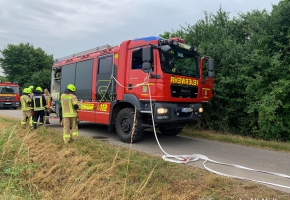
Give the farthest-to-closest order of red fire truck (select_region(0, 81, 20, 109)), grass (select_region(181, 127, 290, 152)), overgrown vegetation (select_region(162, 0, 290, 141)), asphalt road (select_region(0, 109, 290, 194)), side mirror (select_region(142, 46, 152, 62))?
red fire truck (select_region(0, 81, 20, 109)) → overgrown vegetation (select_region(162, 0, 290, 141)) → grass (select_region(181, 127, 290, 152)) → side mirror (select_region(142, 46, 152, 62)) → asphalt road (select_region(0, 109, 290, 194))

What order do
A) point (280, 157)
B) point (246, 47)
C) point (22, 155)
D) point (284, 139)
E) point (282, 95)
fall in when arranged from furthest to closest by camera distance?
point (246, 47) → point (284, 139) → point (282, 95) → point (280, 157) → point (22, 155)

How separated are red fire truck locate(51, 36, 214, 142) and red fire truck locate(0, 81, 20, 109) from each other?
57.7ft

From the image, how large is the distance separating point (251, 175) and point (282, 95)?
3.87 meters

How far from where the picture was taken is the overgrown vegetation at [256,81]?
7.24 metres

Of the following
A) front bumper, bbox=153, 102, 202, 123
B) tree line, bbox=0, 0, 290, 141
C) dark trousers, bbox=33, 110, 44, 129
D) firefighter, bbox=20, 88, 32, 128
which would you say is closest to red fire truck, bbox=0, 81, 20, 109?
firefighter, bbox=20, 88, 32, 128

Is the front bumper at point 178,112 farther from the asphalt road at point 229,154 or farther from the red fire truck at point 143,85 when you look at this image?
the asphalt road at point 229,154

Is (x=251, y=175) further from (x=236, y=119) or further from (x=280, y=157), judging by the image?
(x=236, y=119)

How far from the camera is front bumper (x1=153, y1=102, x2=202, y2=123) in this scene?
19.9 feet

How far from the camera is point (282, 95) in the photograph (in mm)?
7086

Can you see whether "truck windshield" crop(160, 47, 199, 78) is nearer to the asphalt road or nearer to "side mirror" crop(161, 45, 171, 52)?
"side mirror" crop(161, 45, 171, 52)

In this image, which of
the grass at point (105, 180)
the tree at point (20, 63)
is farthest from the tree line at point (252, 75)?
the tree at point (20, 63)

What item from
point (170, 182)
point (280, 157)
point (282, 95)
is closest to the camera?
point (170, 182)

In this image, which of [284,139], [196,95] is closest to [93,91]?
[196,95]

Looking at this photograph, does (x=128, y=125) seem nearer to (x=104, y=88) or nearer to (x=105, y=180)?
(x=104, y=88)
